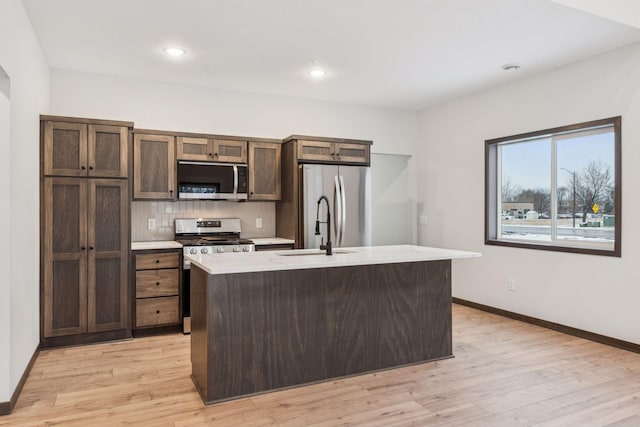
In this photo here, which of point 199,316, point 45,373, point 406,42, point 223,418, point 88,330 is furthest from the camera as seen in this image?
point 88,330

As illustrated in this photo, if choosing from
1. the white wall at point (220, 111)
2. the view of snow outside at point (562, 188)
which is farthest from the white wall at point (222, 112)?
the view of snow outside at point (562, 188)

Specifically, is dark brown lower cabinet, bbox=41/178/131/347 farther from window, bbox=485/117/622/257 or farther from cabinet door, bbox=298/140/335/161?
window, bbox=485/117/622/257

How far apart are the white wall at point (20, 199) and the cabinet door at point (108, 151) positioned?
0.43 m

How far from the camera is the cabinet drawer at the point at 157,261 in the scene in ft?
13.7

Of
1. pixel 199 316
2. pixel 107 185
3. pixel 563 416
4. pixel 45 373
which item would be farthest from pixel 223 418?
pixel 107 185

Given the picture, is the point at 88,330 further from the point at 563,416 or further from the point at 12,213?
the point at 563,416

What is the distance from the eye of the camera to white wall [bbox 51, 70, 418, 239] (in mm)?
4488

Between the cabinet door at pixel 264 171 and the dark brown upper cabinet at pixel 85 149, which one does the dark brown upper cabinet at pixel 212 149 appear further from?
the dark brown upper cabinet at pixel 85 149

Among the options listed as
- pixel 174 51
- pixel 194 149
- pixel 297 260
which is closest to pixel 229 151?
pixel 194 149

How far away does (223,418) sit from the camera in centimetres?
251

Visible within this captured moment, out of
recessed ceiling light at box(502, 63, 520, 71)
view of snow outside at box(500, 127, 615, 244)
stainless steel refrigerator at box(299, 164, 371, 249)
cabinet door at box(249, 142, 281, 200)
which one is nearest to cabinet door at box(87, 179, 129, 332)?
cabinet door at box(249, 142, 281, 200)

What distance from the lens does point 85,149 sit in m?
3.91

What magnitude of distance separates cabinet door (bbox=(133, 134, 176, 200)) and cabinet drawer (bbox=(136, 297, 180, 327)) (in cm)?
105

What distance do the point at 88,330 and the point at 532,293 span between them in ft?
14.3
